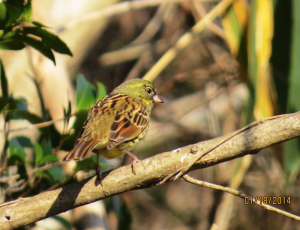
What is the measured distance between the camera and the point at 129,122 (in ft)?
11.8

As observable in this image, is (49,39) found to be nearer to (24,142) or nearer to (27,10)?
(27,10)

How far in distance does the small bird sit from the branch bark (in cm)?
13

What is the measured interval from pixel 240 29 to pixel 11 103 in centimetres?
235

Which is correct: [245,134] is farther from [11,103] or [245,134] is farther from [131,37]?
[131,37]

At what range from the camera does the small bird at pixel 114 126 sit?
3.15 m

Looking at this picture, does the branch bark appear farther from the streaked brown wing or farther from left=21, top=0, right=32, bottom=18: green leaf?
left=21, top=0, right=32, bottom=18: green leaf

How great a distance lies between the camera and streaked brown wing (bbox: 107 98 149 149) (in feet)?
10.8

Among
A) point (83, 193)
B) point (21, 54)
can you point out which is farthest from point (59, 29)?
point (83, 193)

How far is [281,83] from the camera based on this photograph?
3.97 m

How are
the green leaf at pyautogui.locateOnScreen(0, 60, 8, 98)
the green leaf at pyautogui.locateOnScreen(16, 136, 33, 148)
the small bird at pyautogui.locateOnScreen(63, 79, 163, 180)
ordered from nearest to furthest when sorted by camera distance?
the small bird at pyautogui.locateOnScreen(63, 79, 163, 180), the green leaf at pyautogui.locateOnScreen(0, 60, 8, 98), the green leaf at pyautogui.locateOnScreen(16, 136, 33, 148)

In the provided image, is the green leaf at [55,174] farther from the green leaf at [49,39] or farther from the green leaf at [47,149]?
the green leaf at [49,39]

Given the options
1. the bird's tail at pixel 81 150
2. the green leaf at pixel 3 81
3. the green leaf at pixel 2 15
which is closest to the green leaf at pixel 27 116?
the green leaf at pixel 3 81

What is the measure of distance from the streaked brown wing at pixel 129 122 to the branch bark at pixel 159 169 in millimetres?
527

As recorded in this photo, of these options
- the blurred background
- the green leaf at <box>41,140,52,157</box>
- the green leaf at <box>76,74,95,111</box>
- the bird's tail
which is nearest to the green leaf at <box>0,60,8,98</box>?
the blurred background
